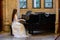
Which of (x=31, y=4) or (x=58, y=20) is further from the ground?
(x=31, y=4)

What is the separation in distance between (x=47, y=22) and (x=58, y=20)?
1.74ft

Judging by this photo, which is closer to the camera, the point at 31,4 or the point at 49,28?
the point at 49,28

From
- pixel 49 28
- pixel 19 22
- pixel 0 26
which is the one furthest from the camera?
pixel 0 26

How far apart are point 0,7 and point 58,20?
10.4ft

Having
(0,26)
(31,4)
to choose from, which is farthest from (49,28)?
(0,26)

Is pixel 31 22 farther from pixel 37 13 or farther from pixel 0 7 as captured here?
pixel 0 7

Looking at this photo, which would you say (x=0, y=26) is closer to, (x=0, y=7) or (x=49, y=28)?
(x=0, y=7)

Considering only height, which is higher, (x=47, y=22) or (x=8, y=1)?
(x=8, y=1)

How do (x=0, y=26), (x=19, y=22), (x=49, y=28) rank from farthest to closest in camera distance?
(x=0, y=26), (x=49, y=28), (x=19, y=22)

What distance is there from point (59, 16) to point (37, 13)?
1065 millimetres

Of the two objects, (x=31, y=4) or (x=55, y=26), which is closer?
(x=55, y=26)

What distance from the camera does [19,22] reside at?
1031cm

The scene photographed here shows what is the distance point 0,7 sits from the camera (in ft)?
39.3

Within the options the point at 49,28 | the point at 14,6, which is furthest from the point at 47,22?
the point at 14,6
